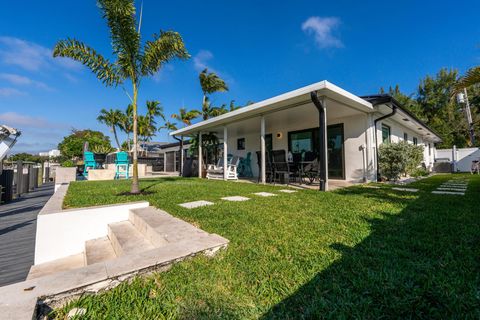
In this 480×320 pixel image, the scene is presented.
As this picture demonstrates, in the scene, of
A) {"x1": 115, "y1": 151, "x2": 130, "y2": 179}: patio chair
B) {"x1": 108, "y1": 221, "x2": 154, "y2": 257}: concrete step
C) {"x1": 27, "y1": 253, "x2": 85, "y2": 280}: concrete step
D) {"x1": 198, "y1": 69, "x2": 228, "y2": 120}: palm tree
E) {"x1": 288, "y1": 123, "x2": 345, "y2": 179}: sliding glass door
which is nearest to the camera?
{"x1": 108, "y1": 221, "x2": 154, "y2": 257}: concrete step

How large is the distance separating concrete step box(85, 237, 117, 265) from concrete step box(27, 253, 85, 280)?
0.48ft

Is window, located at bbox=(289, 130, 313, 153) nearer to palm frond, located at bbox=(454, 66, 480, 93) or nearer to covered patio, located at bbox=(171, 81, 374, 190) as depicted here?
covered patio, located at bbox=(171, 81, 374, 190)

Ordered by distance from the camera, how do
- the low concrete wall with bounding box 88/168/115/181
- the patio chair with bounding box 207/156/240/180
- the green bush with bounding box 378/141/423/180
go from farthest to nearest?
the low concrete wall with bounding box 88/168/115/181 → the patio chair with bounding box 207/156/240/180 → the green bush with bounding box 378/141/423/180

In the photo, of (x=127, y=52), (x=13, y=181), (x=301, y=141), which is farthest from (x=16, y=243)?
(x=301, y=141)

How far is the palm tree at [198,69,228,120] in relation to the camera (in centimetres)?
1627

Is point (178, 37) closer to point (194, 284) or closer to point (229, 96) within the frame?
point (194, 284)

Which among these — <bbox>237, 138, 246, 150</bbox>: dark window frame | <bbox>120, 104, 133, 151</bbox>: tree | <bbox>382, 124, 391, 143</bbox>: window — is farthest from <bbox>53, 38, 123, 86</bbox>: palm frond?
<bbox>120, 104, 133, 151</bbox>: tree

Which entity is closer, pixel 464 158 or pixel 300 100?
pixel 300 100

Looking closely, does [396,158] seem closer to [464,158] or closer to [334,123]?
[334,123]

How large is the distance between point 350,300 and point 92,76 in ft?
19.9

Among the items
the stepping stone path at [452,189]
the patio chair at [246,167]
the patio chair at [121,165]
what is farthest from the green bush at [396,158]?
the patio chair at [121,165]

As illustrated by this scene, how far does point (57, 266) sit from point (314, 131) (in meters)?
8.35

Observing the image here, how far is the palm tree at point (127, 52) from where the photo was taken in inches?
170

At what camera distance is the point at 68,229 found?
9.66 ft
